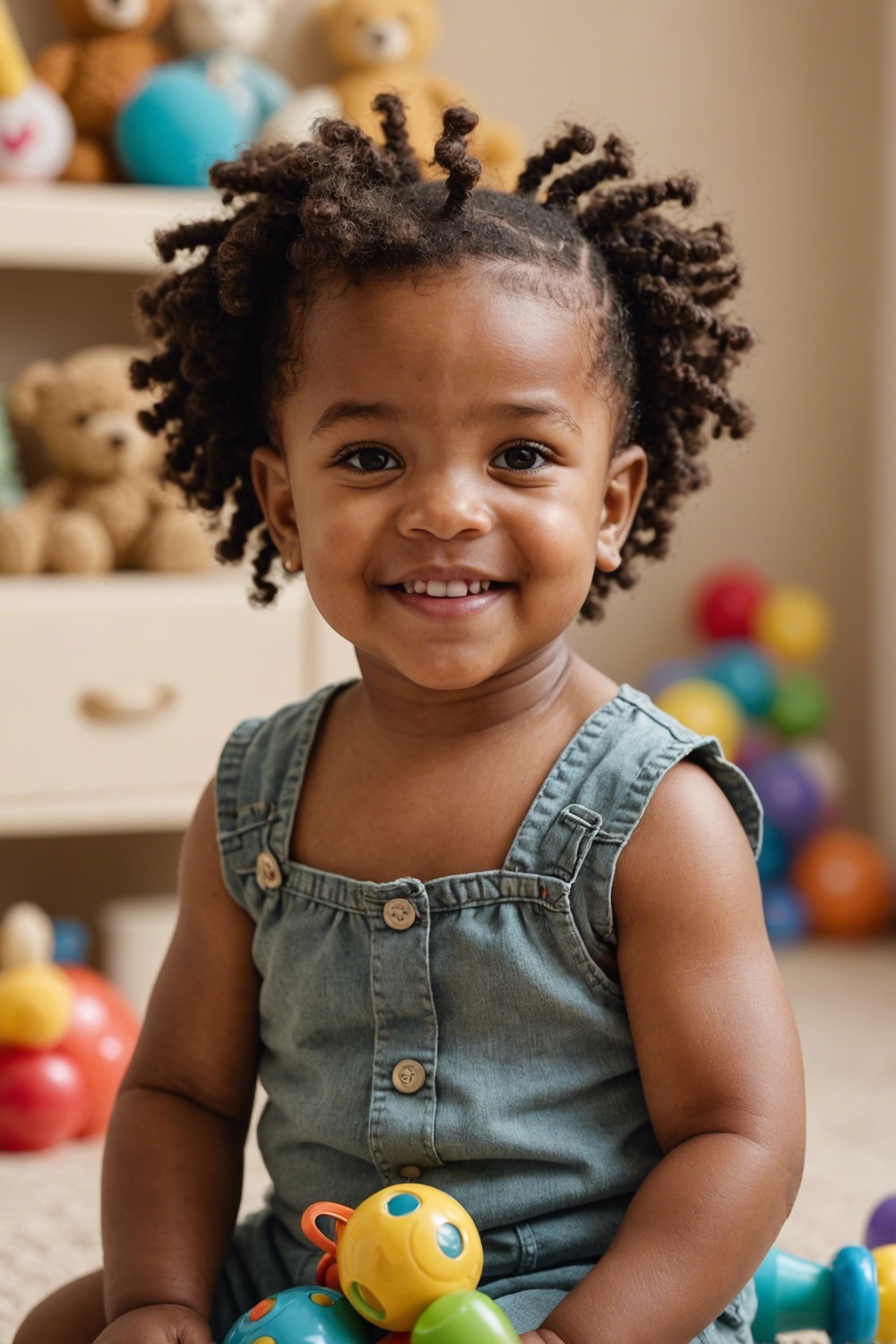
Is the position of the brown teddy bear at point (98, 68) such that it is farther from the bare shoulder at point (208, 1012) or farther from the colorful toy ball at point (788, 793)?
the bare shoulder at point (208, 1012)

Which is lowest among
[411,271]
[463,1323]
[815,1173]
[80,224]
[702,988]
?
[815,1173]

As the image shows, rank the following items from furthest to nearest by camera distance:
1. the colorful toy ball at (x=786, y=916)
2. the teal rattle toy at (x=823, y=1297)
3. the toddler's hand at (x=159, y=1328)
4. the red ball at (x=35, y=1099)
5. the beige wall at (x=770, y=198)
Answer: the beige wall at (x=770, y=198), the colorful toy ball at (x=786, y=916), the red ball at (x=35, y=1099), the teal rattle toy at (x=823, y=1297), the toddler's hand at (x=159, y=1328)

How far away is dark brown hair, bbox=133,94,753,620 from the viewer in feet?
2.61

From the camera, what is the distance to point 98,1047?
145 centimetres

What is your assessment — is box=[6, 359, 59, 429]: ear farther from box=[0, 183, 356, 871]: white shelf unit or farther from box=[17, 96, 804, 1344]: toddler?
box=[17, 96, 804, 1344]: toddler

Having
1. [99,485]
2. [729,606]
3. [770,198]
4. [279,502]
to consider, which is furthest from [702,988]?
[770,198]

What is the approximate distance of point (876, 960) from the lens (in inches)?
77.9

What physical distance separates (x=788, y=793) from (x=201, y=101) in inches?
42.9

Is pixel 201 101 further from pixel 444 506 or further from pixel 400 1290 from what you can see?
pixel 400 1290

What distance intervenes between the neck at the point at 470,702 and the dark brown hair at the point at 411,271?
13cm

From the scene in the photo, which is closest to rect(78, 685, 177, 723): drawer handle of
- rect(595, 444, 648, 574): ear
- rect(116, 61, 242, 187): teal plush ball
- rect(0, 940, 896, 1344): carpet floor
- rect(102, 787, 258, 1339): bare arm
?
rect(0, 940, 896, 1344): carpet floor

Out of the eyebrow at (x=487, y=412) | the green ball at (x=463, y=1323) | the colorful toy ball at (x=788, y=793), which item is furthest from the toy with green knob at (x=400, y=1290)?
the colorful toy ball at (x=788, y=793)

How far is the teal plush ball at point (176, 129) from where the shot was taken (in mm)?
1770

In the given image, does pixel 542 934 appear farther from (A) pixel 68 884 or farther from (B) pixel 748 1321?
(A) pixel 68 884
